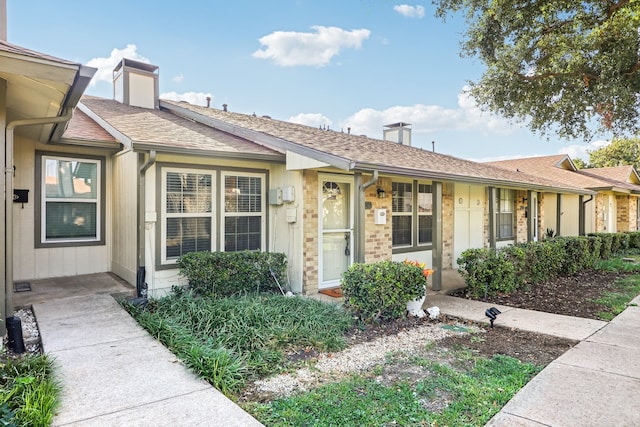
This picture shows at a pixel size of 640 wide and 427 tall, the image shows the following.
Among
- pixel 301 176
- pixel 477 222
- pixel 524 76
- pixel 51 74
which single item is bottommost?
pixel 477 222

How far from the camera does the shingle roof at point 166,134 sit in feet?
19.7

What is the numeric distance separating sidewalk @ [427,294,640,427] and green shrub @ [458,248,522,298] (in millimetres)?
1514

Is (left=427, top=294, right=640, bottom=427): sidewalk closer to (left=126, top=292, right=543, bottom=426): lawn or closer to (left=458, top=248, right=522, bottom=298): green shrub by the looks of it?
(left=126, top=292, right=543, bottom=426): lawn

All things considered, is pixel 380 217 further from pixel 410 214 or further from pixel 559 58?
pixel 559 58

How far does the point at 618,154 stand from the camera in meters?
37.4

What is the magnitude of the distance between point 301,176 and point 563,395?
16.1 feet

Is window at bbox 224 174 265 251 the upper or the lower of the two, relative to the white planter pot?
upper

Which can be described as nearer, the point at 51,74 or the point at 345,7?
the point at 51,74

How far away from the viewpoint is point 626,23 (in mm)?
8016

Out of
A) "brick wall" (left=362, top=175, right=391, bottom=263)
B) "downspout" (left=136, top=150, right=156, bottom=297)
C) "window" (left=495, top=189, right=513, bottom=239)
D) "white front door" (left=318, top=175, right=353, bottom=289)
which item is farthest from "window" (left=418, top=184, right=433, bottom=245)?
"downspout" (left=136, top=150, right=156, bottom=297)

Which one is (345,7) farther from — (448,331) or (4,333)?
(4,333)

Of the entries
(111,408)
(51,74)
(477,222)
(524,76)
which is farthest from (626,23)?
(111,408)

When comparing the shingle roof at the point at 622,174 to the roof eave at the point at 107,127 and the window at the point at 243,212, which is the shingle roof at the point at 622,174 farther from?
the roof eave at the point at 107,127

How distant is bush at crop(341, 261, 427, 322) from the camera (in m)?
5.53
